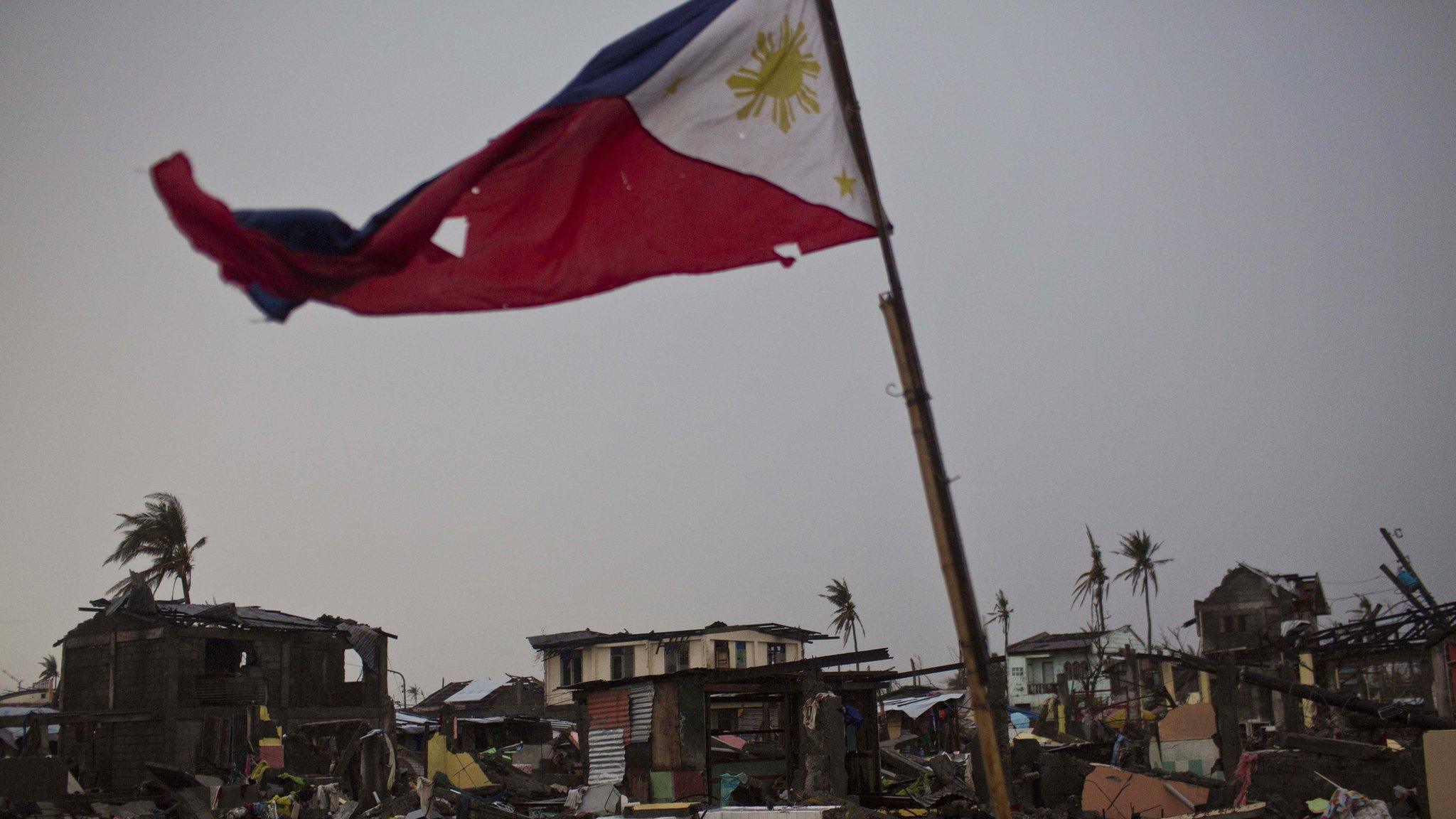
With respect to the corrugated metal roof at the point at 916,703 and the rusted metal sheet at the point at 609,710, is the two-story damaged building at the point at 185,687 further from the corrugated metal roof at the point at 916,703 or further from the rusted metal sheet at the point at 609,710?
the corrugated metal roof at the point at 916,703

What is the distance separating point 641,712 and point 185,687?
18.0 metres

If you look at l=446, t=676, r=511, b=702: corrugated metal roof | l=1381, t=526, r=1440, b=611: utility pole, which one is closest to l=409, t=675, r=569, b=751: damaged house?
l=446, t=676, r=511, b=702: corrugated metal roof

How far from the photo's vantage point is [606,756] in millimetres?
26109

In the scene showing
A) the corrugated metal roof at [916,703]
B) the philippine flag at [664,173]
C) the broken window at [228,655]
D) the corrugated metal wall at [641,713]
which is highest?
the philippine flag at [664,173]

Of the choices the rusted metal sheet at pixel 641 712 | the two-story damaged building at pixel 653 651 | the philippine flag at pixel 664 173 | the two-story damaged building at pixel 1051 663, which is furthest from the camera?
the two-story damaged building at pixel 1051 663

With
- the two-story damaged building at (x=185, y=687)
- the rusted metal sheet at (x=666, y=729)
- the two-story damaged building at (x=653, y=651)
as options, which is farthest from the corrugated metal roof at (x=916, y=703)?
the rusted metal sheet at (x=666, y=729)

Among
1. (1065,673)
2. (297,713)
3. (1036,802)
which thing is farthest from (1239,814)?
(1065,673)

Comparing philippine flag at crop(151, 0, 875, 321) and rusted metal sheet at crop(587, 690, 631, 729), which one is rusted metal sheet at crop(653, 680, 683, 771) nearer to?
rusted metal sheet at crop(587, 690, 631, 729)

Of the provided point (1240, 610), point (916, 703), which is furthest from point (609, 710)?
point (1240, 610)

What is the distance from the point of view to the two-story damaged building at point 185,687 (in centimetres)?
3484

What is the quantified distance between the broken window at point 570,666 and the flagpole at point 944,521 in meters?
55.5

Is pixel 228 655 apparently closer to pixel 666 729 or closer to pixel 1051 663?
pixel 666 729

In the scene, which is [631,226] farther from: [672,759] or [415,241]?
[672,759]

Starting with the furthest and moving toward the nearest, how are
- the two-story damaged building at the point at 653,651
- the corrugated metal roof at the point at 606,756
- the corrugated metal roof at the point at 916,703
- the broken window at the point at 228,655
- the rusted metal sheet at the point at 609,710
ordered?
1. the two-story damaged building at the point at 653,651
2. the corrugated metal roof at the point at 916,703
3. the broken window at the point at 228,655
4. the rusted metal sheet at the point at 609,710
5. the corrugated metal roof at the point at 606,756
